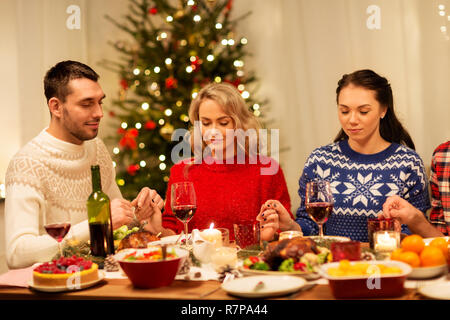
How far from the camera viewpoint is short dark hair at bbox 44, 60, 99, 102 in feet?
7.20

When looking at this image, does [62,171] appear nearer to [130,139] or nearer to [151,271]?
[151,271]

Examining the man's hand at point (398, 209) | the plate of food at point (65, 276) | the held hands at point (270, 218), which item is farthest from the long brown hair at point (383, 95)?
the plate of food at point (65, 276)

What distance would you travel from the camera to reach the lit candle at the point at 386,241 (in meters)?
1.51

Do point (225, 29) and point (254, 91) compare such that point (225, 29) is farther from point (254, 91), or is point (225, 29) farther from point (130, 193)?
point (130, 193)

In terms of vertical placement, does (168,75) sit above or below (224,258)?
above

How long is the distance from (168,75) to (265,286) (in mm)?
3092

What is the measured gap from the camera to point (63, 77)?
2.20 meters

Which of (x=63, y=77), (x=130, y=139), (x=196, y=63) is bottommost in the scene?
(x=130, y=139)

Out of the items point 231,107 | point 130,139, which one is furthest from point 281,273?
point 130,139

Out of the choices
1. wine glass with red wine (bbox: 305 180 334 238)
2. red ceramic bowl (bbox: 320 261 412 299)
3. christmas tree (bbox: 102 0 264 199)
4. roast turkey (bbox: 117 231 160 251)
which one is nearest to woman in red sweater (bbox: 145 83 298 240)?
roast turkey (bbox: 117 231 160 251)

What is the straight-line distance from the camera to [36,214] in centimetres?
191

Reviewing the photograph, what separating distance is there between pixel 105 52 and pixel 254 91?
1569 mm

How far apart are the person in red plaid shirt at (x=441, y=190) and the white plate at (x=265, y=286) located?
1192 mm

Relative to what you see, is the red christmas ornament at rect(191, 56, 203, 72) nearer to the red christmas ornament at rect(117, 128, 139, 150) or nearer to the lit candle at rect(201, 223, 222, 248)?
the red christmas ornament at rect(117, 128, 139, 150)
